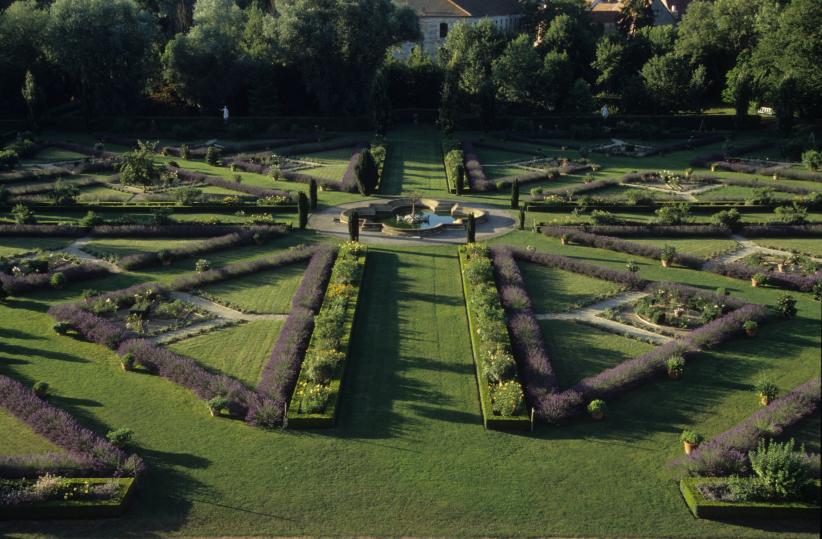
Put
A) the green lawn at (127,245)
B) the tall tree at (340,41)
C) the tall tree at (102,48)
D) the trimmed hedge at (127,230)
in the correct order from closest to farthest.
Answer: the green lawn at (127,245) < the trimmed hedge at (127,230) < the tall tree at (102,48) < the tall tree at (340,41)

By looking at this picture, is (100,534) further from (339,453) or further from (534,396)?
(534,396)

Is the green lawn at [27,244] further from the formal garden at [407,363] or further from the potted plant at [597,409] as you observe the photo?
the potted plant at [597,409]

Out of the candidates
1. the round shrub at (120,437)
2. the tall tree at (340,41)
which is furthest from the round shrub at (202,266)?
the tall tree at (340,41)

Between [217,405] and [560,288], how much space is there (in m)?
15.2

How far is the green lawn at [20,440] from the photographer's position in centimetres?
1878

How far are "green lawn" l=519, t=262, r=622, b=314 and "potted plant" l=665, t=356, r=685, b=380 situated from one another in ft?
19.3

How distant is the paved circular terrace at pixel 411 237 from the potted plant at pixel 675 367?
15.1m

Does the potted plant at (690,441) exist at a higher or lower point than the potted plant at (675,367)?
lower

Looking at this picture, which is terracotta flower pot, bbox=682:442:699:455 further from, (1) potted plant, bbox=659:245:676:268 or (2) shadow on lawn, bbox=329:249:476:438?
(1) potted plant, bbox=659:245:676:268

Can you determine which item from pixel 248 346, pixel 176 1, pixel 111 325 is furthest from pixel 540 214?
pixel 176 1

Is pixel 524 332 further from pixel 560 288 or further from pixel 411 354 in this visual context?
pixel 560 288

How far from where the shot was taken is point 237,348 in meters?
24.6

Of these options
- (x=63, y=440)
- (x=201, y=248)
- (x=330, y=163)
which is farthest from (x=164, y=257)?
(x=330, y=163)

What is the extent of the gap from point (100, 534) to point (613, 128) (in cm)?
5751
